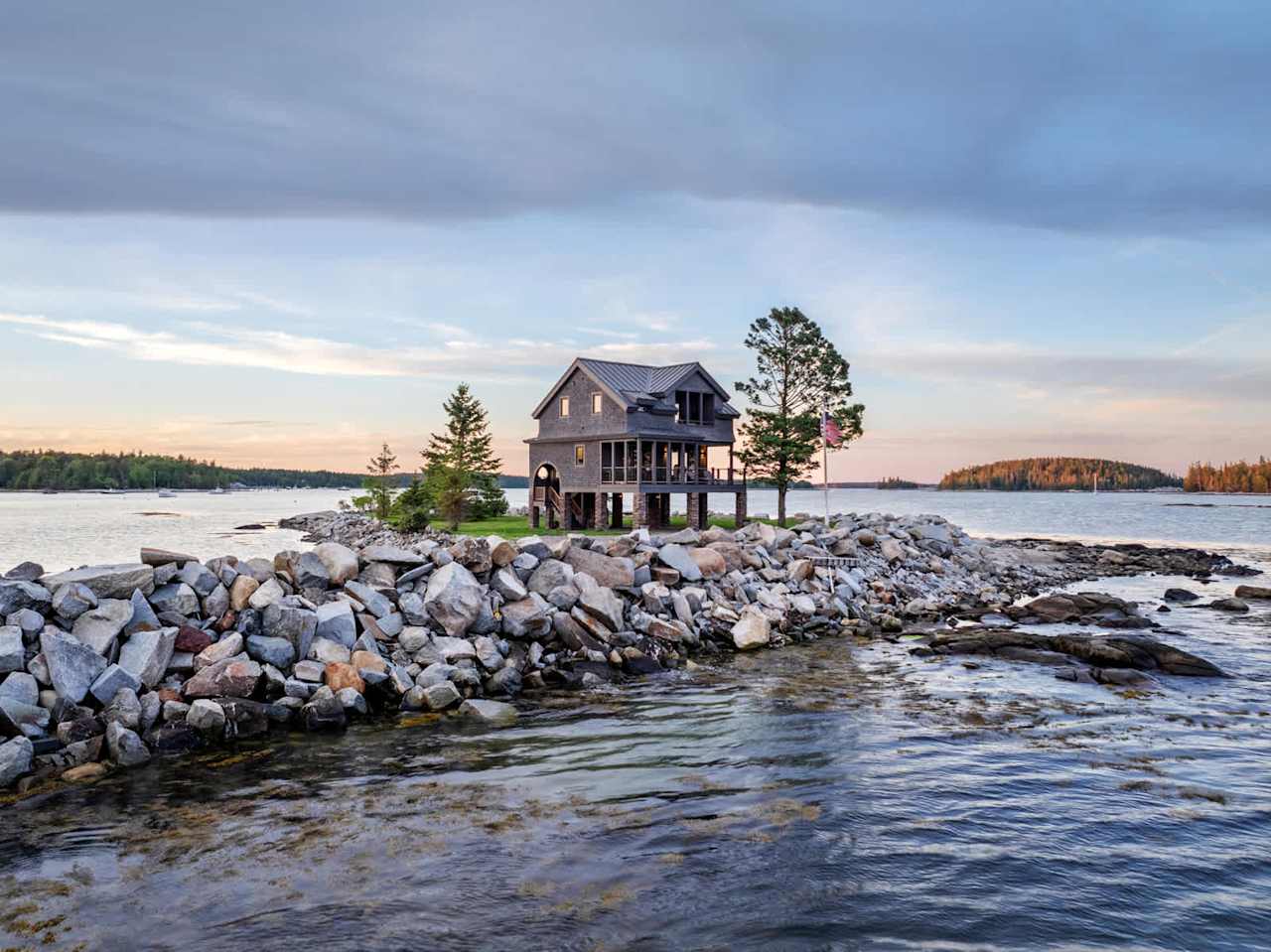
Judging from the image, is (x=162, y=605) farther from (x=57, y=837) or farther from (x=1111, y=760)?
(x=1111, y=760)

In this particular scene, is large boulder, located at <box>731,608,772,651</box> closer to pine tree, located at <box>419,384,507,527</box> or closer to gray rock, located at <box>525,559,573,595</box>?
gray rock, located at <box>525,559,573,595</box>

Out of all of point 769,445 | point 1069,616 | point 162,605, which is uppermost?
point 769,445

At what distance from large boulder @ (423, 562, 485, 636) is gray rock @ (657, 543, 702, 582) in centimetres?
640

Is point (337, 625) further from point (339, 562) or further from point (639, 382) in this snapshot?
point (639, 382)

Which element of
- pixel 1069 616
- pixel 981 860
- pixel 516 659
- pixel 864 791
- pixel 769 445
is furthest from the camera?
pixel 769 445

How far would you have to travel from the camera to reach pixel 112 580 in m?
12.7

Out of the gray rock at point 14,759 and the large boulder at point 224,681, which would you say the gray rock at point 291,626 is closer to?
the large boulder at point 224,681

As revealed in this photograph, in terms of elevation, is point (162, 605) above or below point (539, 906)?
above

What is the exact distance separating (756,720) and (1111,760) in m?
4.56

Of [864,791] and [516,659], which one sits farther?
[516,659]

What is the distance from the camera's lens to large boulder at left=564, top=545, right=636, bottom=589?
61.7 feet

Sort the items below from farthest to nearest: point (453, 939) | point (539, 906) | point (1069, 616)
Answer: point (1069, 616) → point (539, 906) → point (453, 939)

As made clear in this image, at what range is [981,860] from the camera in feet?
24.4

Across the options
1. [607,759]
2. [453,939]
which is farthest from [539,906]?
[607,759]
